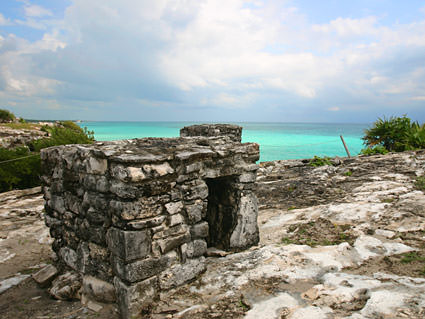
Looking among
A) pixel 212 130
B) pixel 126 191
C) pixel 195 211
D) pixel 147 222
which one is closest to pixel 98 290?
pixel 147 222

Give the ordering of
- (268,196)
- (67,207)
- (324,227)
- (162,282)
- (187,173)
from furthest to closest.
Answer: (268,196) < (324,227) < (67,207) < (187,173) < (162,282)

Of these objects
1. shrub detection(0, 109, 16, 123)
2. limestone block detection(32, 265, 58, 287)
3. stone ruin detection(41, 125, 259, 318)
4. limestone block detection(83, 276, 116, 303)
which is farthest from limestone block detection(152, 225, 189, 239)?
shrub detection(0, 109, 16, 123)

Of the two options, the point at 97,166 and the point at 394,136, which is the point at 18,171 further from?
the point at 394,136

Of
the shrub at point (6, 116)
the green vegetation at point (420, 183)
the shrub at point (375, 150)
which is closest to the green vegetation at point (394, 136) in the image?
the shrub at point (375, 150)

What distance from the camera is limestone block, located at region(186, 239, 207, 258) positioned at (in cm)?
351

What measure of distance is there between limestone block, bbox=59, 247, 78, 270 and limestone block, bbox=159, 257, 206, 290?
1.27 m

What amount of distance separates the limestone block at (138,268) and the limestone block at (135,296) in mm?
74

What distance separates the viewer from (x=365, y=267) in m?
3.48

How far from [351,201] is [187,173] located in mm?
4037

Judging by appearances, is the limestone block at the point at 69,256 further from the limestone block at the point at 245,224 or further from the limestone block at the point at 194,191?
the limestone block at the point at 245,224

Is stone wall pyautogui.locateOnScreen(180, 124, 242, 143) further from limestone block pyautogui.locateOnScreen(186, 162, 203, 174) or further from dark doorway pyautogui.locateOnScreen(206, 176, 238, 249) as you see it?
limestone block pyautogui.locateOnScreen(186, 162, 203, 174)

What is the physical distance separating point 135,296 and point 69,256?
1331 mm

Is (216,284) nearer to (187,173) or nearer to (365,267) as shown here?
(187,173)

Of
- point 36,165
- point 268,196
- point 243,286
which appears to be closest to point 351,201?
point 268,196
